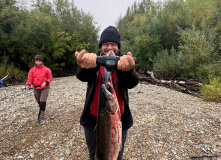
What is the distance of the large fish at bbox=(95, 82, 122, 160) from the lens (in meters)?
1.49

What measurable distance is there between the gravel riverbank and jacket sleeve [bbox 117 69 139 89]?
2486mm

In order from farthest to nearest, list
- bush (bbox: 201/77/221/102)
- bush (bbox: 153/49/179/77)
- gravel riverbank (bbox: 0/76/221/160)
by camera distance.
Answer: bush (bbox: 153/49/179/77) → bush (bbox: 201/77/221/102) → gravel riverbank (bbox: 0/76/221/160)

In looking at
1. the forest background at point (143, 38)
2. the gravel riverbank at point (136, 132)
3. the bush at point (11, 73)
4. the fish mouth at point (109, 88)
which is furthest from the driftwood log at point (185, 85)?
the bush at point (11, 73)

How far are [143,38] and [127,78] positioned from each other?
19.2 m

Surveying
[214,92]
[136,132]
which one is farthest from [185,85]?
[136,132]

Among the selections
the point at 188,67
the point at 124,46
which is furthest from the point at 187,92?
the point at 124,46

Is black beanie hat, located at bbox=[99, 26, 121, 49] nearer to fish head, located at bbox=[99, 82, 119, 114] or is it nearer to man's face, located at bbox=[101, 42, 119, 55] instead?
man's face, located at bbox=[101, 42, 119, 55]

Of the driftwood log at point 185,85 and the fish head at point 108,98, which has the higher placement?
the fish head at point 108,98

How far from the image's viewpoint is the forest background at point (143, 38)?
33.9 feet

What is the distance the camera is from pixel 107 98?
1435mm

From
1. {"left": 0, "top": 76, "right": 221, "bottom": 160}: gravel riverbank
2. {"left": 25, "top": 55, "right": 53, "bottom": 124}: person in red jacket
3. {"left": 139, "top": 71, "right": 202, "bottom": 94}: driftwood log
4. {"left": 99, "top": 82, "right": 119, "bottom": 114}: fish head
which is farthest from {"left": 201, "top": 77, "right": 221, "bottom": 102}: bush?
{"left": 25, "top": 55, "right": 53, "bottom": 124}: person in red jacket

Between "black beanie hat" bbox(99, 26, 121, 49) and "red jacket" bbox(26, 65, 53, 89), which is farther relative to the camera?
"red jacket" bbox(26, 65, 53, 89)

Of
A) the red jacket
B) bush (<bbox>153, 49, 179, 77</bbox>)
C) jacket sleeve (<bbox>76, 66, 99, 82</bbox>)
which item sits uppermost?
jacket sleeve (<bbox>76, 66, 99, 82</bbox>)

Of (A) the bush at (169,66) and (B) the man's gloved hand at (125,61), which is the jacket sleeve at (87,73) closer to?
(B) the man's gloved hand at (125,61)
